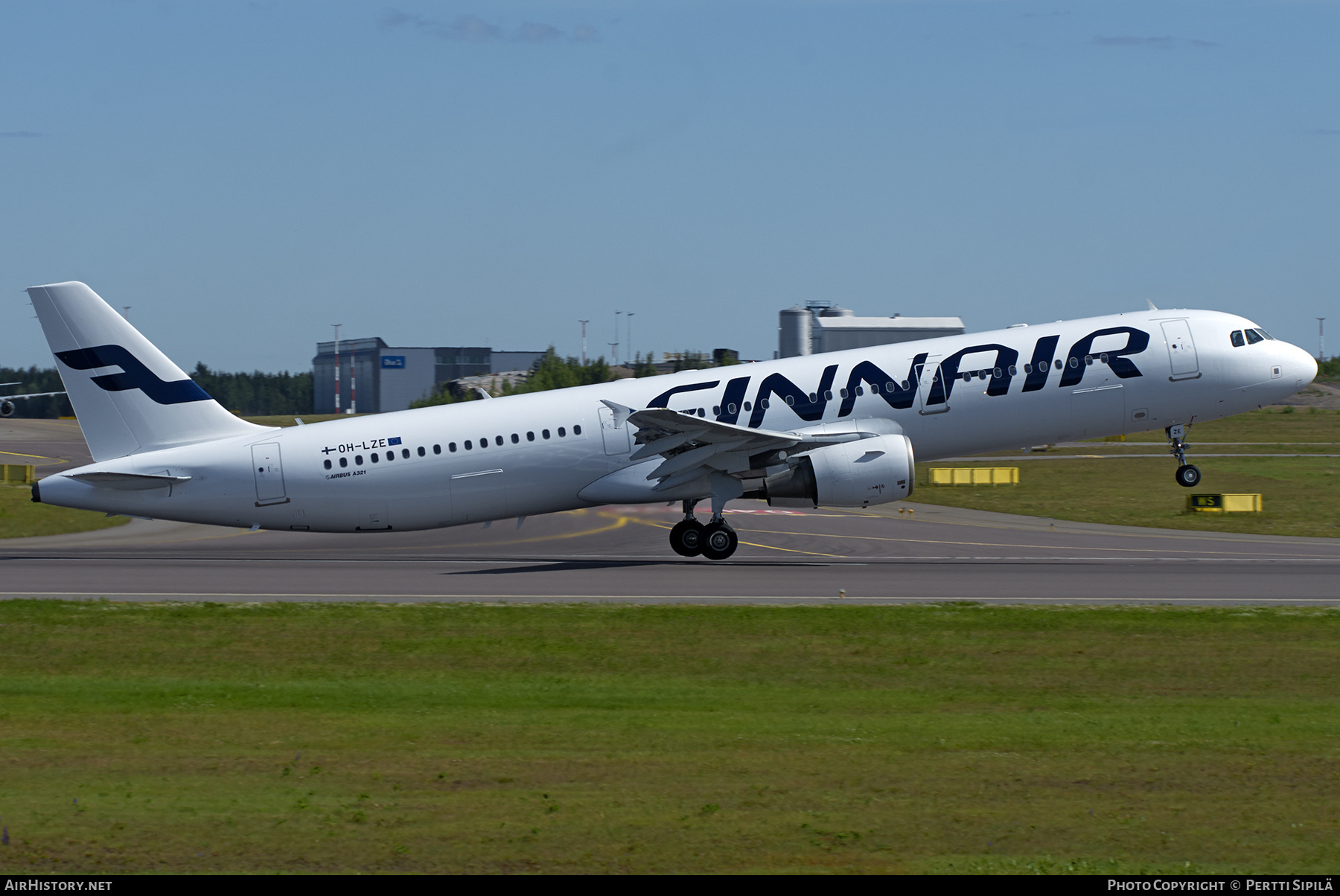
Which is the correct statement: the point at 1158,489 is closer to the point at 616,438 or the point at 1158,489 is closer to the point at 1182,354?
the point at 1182,354

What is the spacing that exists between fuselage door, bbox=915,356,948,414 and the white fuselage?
39 mm

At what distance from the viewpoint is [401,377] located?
17962 cm

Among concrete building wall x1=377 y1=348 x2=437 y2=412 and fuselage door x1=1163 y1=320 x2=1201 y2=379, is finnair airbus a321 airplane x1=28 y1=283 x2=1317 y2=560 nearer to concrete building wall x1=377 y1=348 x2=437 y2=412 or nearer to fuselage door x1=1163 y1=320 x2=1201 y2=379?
fuselage door x1=1163 y1=320 x2=1201 y2=379

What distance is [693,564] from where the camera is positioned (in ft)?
111

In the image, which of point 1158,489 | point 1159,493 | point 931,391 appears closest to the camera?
point 931,391

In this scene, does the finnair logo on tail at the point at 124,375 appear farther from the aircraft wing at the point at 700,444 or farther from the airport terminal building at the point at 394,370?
the airport terminal building at the point at 394,370

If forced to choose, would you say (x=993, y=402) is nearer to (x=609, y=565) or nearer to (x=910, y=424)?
(x=910, y=424)

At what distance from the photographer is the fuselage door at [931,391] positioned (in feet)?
108

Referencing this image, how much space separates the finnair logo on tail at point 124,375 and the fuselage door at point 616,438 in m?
10.8

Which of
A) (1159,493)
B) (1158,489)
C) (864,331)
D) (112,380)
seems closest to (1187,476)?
(1159,493)

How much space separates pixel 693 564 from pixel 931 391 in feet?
25.7

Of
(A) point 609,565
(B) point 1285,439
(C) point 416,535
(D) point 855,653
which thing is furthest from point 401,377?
(D) point 855,653

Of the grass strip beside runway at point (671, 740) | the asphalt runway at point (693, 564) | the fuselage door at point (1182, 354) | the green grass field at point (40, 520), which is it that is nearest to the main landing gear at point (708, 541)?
the asphalt runway at point (693, 564)

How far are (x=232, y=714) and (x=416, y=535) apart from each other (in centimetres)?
2811
